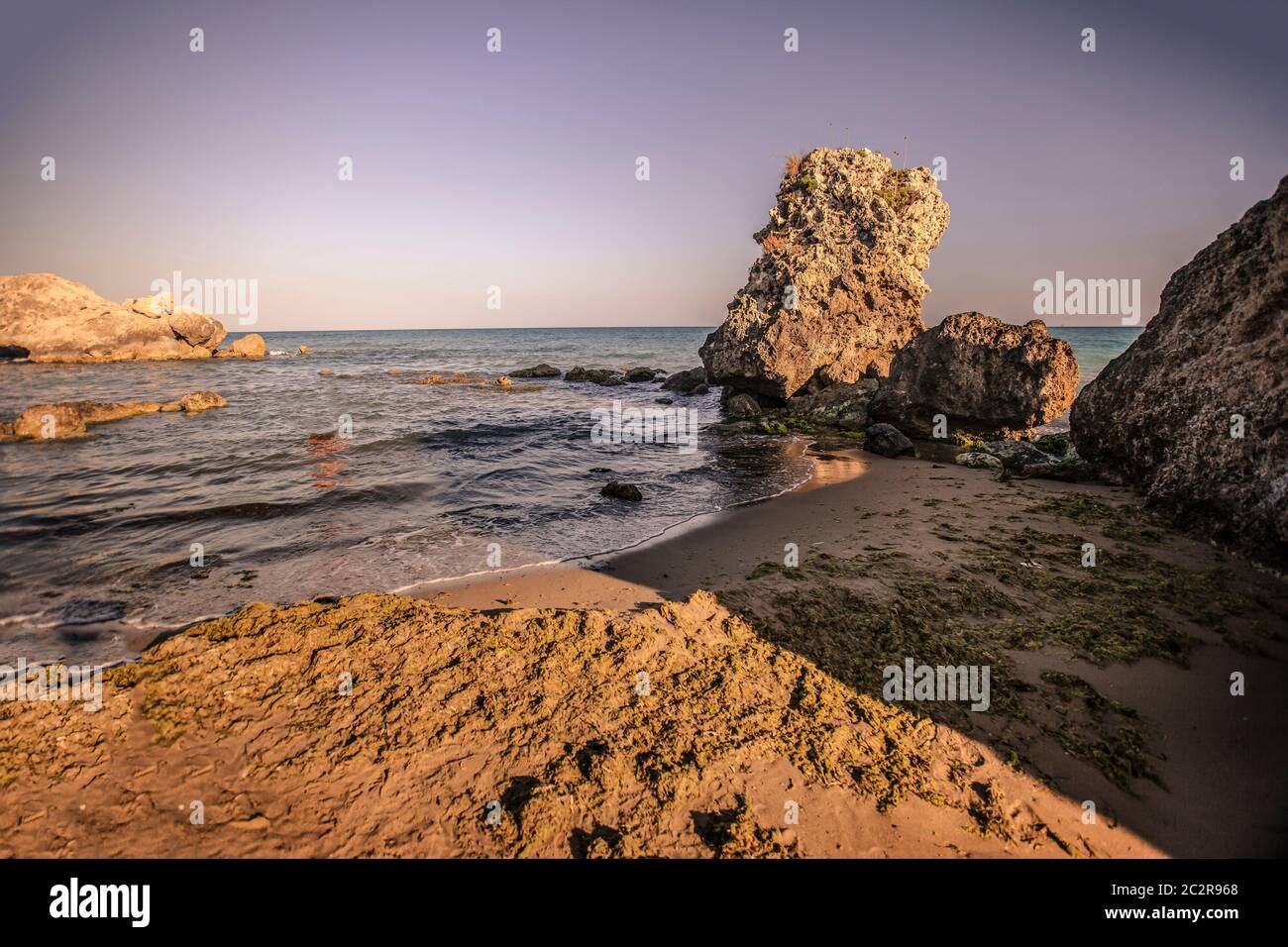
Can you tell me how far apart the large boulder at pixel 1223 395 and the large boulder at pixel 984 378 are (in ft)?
34.1

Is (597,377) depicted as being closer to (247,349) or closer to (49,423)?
(49,423)

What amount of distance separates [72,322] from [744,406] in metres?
56.1

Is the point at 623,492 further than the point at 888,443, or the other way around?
the point at 888,443

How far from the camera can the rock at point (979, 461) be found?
12727 mm

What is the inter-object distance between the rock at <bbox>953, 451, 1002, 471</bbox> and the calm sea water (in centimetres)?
393

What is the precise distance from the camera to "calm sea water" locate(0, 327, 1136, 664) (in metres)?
6.71

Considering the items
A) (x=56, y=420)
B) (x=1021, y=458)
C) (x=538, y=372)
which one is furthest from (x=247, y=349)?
(x=1021, y=458)

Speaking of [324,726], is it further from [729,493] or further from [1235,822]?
[729,493]

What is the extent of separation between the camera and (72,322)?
43.7m

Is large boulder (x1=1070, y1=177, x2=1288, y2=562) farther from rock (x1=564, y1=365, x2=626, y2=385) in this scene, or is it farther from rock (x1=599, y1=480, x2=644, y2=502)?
rock (x1=564, y1=365, x2=626, y2=385)

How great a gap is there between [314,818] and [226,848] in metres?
0.44

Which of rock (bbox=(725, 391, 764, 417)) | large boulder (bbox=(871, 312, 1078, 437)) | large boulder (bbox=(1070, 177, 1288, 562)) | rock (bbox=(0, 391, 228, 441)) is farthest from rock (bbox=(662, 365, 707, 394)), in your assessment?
large boulder (bbox=(1070, 177, 1288, 562))
